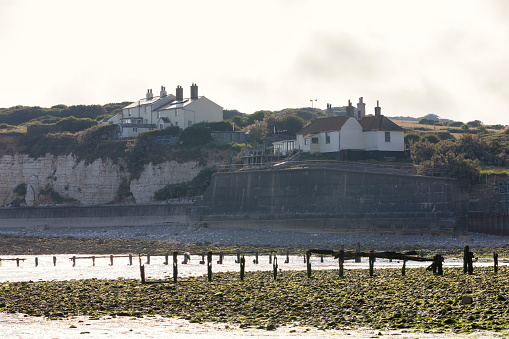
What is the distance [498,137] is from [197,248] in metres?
38.4

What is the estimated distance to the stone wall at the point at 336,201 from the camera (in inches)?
1951

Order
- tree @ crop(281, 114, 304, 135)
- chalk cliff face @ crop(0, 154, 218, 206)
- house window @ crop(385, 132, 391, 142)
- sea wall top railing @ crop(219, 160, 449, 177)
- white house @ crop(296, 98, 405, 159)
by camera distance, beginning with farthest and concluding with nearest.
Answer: tree @ crop(281, 114, 304, 135)
chalk cliff face @ crop(0, 154, 218, 206)
house window @ crop(385, 132, 391, 142)
white house @ crop(296, 98, 405, 159)
sea wall top railing @ crop(219, 160, 449, 177)

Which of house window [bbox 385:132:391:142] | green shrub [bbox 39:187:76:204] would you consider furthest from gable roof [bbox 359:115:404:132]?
green shrub [bbox 39:187:76:204]

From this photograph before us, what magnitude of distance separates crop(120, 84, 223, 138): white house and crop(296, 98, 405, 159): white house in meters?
21.7

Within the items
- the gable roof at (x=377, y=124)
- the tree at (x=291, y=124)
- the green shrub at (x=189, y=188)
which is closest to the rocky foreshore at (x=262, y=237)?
the green shrub at (x=189, y=188)

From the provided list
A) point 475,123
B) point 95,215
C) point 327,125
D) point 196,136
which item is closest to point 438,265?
point 327,125

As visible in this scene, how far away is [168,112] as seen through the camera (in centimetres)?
8438

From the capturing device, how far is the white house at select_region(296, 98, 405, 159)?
205ft

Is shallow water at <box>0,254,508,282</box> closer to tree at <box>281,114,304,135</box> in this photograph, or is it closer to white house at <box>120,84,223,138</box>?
tree at <box>281,114,304,135</box>

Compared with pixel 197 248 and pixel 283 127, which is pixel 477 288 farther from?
pixel 283 127

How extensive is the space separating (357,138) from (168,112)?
28802 mm

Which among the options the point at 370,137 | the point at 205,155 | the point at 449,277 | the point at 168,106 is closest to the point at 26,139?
the point at 168,106

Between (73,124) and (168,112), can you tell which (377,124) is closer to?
(168,112)

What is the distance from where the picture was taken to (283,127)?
8094 centimetres
